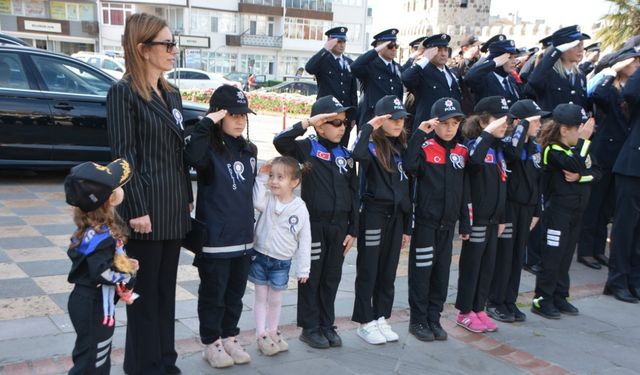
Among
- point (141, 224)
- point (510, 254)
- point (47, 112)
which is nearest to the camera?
point (141, 224)

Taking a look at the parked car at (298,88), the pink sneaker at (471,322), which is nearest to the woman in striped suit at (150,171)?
the pink sneaker at (471,322)

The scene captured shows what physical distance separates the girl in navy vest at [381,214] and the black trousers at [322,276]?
0.23m

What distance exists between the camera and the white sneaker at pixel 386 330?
174 inches

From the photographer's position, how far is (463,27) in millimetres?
61344

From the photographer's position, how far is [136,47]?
129 inches

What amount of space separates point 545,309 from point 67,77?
6.46 metres

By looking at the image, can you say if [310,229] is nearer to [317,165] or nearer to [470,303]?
[317,165]

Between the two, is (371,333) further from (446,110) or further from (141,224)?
(141,224)

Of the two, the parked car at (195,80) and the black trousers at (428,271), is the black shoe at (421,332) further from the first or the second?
the parked car at (195,80)

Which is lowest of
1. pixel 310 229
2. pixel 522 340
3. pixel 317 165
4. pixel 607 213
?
pixel 522 340

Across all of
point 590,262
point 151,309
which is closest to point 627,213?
point 590,262

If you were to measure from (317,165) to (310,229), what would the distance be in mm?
436

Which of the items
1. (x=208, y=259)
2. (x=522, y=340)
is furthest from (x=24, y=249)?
(x=522, y=340)

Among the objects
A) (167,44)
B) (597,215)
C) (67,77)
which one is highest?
(167,44)
